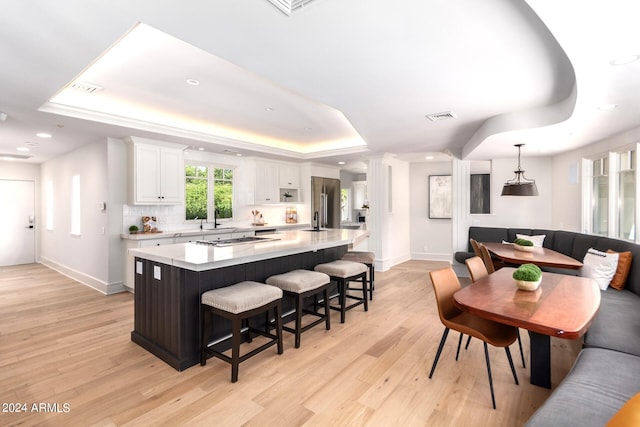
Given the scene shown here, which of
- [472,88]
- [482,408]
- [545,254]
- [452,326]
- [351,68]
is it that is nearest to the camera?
[482,408]

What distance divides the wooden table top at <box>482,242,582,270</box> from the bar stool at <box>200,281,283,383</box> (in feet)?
10.2

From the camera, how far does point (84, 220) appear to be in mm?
5598

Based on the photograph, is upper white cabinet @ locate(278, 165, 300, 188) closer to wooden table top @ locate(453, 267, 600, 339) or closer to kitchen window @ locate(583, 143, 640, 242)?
wooden table top @ locate(453, 267, 600, 339)

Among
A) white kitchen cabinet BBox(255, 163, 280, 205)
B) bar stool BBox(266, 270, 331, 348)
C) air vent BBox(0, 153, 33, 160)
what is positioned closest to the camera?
bar stool BBox(266, 270, 331, 348)

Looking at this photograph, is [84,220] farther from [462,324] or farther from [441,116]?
[462,324]

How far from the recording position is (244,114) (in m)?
4.51

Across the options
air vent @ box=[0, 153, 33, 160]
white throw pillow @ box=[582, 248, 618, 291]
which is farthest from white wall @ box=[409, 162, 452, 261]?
air vent @ box=[0, 153, 33, 160]

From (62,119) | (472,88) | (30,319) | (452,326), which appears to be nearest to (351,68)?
(472,88)

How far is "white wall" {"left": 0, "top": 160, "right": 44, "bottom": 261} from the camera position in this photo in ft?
24.1

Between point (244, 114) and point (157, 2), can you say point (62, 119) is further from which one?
point (157, 2)

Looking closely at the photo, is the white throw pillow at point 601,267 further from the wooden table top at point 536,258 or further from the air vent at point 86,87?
the air vent at point 86,87

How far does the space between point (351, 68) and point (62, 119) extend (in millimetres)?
3683

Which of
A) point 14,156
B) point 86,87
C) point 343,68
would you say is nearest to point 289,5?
point 343,68

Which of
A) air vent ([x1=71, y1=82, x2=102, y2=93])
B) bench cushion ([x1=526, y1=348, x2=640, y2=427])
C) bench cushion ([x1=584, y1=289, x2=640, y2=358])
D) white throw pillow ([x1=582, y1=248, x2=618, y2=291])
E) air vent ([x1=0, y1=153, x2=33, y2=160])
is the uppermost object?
air vent ([x1=71, y1=82, x2=102, y2=93])
